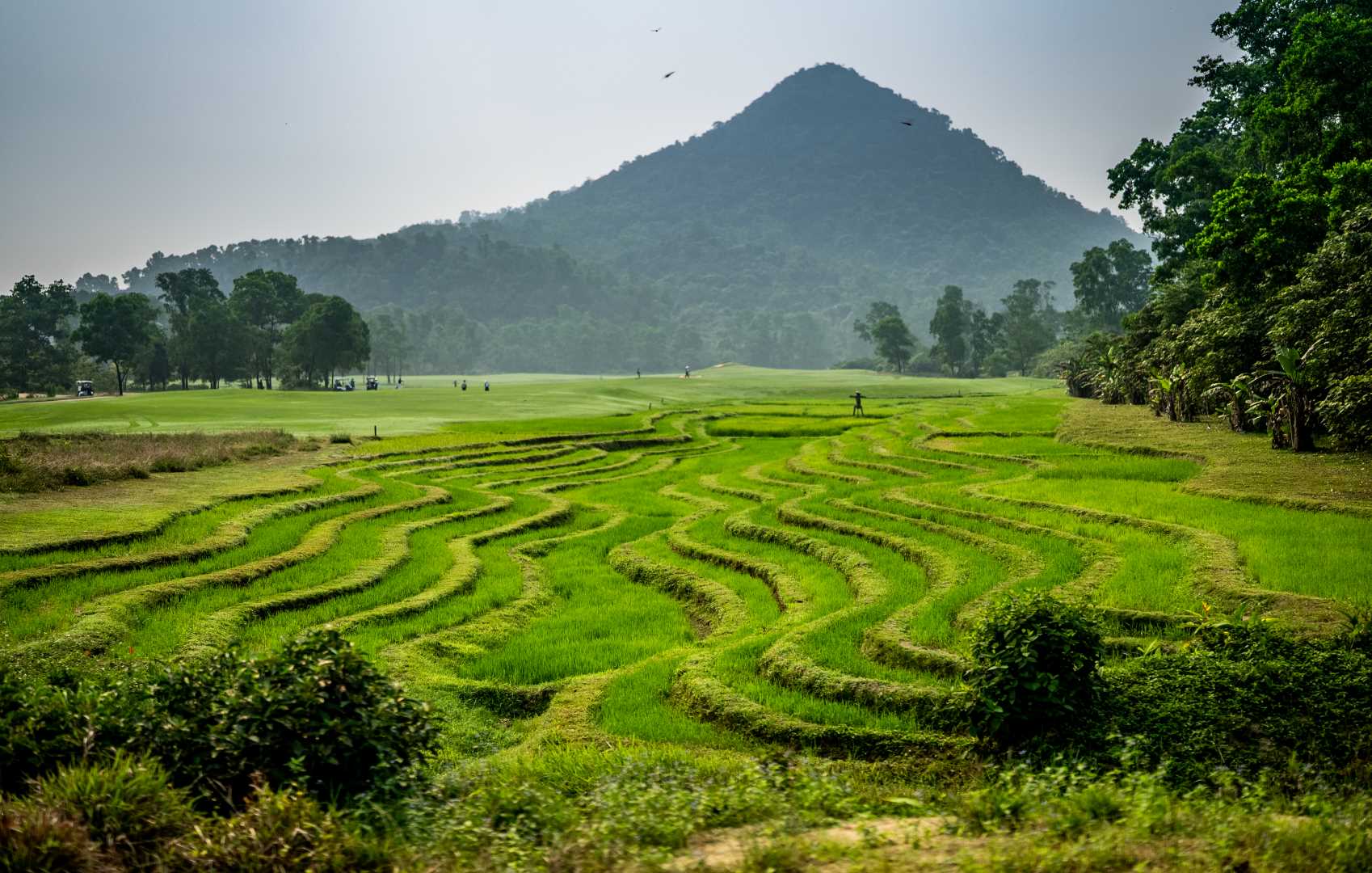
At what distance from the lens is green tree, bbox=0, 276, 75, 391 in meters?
97.6

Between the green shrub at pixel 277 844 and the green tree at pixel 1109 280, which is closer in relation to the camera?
the green shrub at pixel 277 844

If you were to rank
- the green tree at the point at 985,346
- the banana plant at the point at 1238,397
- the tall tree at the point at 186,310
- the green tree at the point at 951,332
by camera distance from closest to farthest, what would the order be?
the banana plant at the point at 1238,397 → the tall tree at the point at 186,310 → the green tree at the point at 951,332 → the green tree at the point at 985,346

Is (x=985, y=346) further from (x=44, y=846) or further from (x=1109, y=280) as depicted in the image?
(x=44, y=846)

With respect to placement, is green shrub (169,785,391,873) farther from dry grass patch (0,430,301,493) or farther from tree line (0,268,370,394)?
tree line (0,268,370,394)

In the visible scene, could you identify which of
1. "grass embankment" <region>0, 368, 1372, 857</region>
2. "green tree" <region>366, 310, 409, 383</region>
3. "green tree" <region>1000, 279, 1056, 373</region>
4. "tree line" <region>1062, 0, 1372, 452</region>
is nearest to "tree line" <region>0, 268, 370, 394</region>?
"green tree" <region>366, 310, 409, 383</region>

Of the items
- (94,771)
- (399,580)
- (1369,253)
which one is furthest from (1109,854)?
(1369,253)

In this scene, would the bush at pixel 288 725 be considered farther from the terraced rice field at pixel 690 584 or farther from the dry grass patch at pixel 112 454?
the dry grass patch at pixel 112 454

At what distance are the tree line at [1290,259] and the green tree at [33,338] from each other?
106825 mm

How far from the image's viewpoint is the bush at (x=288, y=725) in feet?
23.6

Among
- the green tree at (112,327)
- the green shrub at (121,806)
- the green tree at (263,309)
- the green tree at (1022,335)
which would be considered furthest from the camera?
the green tree at (1022,335)

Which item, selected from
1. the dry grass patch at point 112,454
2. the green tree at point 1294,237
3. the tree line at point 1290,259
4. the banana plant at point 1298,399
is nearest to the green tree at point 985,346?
the tree line at point 1290,259

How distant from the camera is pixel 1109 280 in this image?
437 ft

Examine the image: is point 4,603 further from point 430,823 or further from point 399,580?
point 430,823

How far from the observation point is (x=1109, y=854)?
18.7 ft
